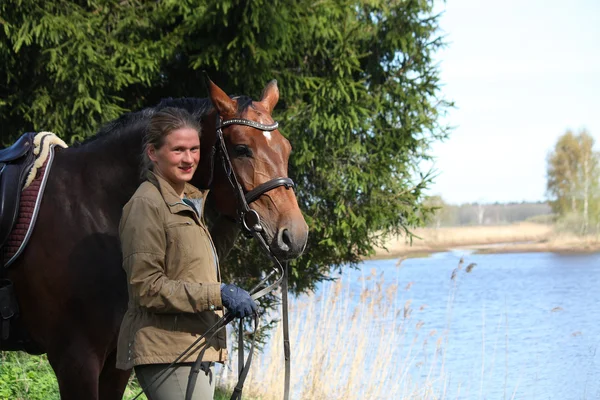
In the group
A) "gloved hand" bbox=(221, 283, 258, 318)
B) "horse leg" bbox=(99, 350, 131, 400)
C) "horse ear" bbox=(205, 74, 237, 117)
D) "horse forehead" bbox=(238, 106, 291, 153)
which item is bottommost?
"horse leg" bbox=(99, 350, 131, 400)

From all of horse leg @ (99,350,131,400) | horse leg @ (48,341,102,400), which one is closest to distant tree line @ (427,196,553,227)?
horse leg @ (99,350,131,400)

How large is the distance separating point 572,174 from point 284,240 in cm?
4928

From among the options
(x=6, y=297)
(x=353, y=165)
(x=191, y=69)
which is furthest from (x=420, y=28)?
(x=6, y=297)

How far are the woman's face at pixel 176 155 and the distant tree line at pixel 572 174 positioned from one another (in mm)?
44378

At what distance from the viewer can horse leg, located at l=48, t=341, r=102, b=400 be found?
3.19 m

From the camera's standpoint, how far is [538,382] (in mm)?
8758

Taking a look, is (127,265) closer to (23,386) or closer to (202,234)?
(202,234)

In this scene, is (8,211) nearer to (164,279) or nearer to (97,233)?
(97,233)

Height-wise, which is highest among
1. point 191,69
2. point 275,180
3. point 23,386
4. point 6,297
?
point 191,69

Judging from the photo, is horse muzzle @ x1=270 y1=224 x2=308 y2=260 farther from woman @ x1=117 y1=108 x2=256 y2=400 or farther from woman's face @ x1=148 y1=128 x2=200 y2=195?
woman's face @ x1=148 y1=128 x2=200 y2=195

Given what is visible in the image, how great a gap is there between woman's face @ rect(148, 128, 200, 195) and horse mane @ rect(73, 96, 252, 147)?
2.32 ft

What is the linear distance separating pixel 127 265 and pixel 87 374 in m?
0.89

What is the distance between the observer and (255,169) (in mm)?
3238

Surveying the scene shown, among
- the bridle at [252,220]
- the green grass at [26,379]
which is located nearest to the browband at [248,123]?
the bridle at [252,220]
